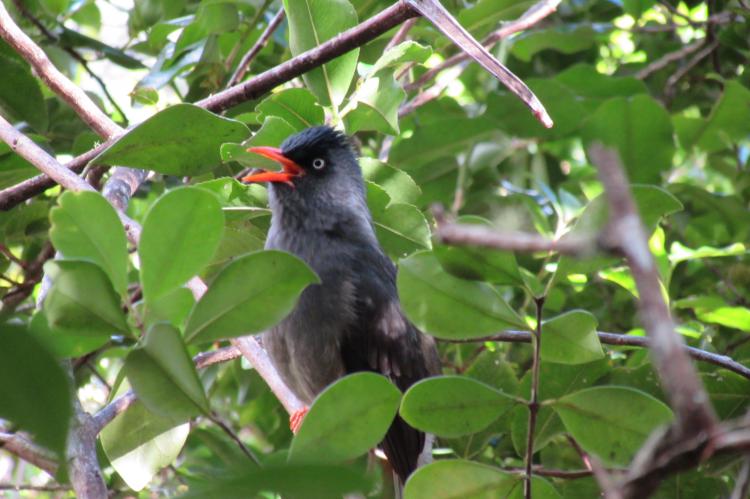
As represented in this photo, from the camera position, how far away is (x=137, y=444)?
2590 mm

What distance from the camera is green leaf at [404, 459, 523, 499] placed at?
215 centimetres

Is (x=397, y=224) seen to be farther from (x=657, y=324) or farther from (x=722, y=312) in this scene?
(x=657, y=324)

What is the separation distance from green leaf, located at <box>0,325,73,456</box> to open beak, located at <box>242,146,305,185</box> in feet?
6.97

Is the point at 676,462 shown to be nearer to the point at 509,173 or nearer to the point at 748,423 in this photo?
the point at 748,423

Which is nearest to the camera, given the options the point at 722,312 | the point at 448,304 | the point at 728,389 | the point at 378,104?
the point at 448,304

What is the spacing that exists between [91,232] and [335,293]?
2013mm

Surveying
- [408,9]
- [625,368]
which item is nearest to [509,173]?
[625,368]

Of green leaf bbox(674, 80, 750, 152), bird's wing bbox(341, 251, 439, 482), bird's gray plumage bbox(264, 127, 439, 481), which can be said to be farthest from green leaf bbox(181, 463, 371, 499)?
green leaf bbox(674, 80, 750, 152)

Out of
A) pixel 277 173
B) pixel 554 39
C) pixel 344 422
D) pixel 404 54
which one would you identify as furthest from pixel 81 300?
pixel 554 39

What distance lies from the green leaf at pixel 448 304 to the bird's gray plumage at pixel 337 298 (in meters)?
1.51

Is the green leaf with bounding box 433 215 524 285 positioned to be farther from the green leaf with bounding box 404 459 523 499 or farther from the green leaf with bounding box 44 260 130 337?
the green leaf with bounding box 44 260 130 337

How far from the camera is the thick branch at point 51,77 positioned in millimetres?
3148

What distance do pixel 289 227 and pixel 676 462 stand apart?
297cm

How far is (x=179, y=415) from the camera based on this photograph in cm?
175
